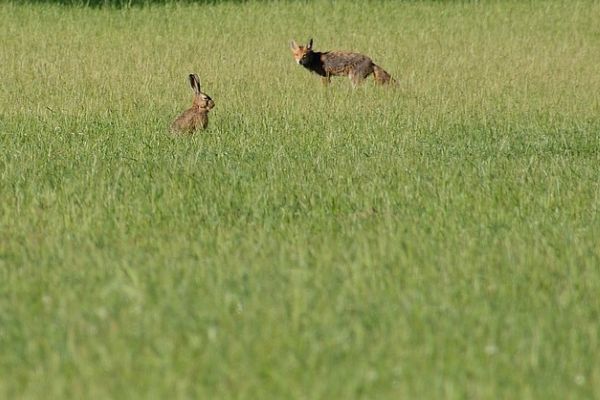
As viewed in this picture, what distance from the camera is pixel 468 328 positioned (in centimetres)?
560

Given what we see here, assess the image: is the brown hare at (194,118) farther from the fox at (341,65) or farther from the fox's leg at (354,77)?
the fox's leg at (354,77)

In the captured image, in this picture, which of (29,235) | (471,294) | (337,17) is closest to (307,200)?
(29,235)

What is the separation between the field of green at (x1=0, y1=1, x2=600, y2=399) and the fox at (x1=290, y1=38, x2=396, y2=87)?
0.71 ft

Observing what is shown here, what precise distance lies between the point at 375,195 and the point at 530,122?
4528 mm

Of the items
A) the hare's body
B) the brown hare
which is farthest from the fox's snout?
the hare's body

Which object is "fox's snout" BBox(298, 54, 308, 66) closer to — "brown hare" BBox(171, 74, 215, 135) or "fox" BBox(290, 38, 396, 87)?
"fox" BBox(290, 38, 396, 87)

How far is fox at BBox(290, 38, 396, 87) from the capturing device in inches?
626

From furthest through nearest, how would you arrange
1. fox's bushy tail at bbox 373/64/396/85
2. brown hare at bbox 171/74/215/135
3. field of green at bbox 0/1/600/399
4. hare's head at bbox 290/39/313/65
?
hare's head at bbox 290/39/313/65, fox's bushy tail at bbox 373/64/396/85, brown hare at bbox 171/74/215/135, field of green at bbox 0/1/600/399

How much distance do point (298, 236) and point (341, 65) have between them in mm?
9084

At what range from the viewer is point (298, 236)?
24.4 ft

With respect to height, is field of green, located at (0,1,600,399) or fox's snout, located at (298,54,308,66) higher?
field of green, located at (0,1,600,399)

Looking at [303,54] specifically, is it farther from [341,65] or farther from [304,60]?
[341,65]

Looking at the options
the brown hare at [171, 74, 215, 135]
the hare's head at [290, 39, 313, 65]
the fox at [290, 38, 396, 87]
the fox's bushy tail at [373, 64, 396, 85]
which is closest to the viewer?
the brown hare at [171, 74, 215, 135]

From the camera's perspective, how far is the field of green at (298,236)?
16.8 ft
